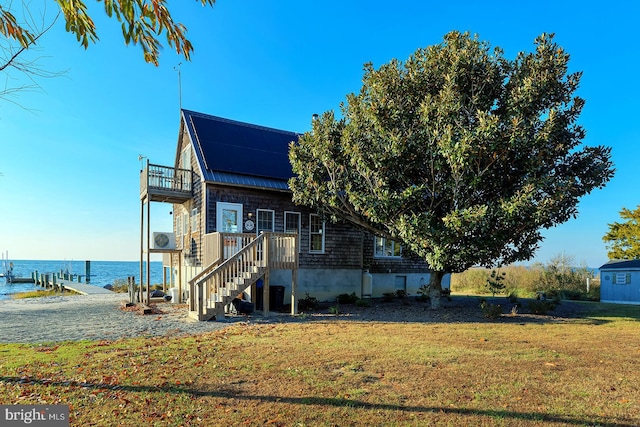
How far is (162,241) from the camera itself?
15.4 m

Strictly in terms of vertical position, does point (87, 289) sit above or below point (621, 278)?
below

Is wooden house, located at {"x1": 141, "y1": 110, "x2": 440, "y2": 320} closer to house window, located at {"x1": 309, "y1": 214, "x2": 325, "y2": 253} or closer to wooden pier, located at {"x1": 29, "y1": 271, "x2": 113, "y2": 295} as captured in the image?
house window, located at {"x1": 309, "y1": 214, "x2": 325, "y2": 253}

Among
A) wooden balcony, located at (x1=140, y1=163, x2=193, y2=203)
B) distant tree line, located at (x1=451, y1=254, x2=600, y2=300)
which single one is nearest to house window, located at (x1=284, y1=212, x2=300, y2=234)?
wooden balcony, located at (x1=140, y1=163, x2=193, y2=203)

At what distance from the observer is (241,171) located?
15195mm

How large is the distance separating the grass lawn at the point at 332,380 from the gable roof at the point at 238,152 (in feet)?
24.5

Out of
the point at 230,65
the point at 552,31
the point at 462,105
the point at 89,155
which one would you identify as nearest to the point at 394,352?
the point at 462,105

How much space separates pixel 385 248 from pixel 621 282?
13.4 m

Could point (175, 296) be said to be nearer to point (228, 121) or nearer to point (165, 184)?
point (165, 184)

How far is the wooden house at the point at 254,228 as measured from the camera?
1308cm

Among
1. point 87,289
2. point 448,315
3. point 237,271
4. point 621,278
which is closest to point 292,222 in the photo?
point 237,271

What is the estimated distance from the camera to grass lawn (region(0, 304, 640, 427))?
422cm

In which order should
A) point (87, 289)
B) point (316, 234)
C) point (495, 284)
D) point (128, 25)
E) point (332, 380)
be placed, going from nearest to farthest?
1. point (128, 25)
2. point (332, 380)
3. point (495, 284)
4. point (316, 234)
5. point (87, 289)

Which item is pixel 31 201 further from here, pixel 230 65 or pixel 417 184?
pixel 417 184

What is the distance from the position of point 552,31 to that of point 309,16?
781 centimetres
